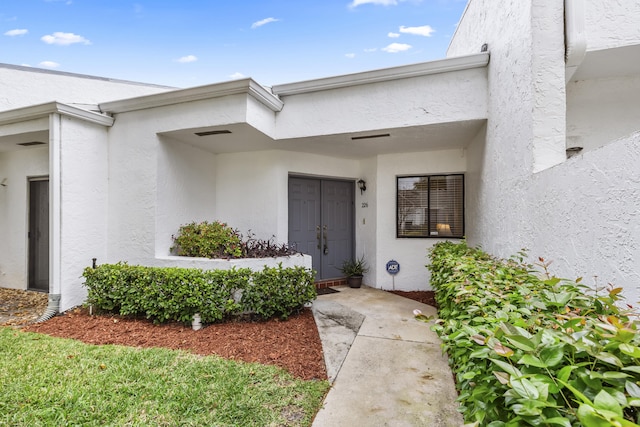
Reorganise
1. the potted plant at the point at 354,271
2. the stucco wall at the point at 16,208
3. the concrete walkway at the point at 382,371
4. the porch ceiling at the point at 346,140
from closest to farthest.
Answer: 1. the concrete walkway at the point at 382,371
2. the porch ceiling at the point at 346,140
3. the stucco wall at the point at 16,208
4. the potted plant at the point at 354,271

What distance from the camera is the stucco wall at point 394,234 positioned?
267 inches

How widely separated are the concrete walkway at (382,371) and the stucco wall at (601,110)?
351 centimetres

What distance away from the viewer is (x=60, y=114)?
500 centimetres

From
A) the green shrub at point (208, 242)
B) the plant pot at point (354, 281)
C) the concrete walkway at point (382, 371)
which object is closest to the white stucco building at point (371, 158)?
the plant pot at point (354, 281)

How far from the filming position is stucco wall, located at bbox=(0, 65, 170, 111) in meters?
6.75

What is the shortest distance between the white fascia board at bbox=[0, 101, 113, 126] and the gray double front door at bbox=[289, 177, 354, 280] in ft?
12.5

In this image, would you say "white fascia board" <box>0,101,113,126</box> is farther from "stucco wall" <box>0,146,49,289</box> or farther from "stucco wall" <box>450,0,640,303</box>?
"stucco wall" <box>450,0,640,303</box>

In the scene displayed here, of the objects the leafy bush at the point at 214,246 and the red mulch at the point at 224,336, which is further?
the leafy bush at the point at 214,246

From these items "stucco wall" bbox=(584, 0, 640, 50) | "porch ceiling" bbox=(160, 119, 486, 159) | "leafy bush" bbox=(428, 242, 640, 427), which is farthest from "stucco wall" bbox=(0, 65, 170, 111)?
"stucco wall" bbox=(584, 0, 640, 50)

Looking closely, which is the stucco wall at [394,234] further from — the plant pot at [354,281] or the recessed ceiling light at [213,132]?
the recessed ceiling light at [213,132]

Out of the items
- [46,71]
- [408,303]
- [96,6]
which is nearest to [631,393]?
[408,303]

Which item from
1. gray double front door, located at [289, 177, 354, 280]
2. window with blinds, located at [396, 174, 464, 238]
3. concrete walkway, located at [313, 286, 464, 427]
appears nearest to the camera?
concrete walkway, located at [313, 286, 464, 427]

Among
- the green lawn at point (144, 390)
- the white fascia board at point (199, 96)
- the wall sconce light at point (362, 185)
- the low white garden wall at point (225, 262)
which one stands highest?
the white fascia board at point (199, 96)

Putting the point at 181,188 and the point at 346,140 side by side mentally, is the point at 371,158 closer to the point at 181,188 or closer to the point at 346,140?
the point at 346,140
